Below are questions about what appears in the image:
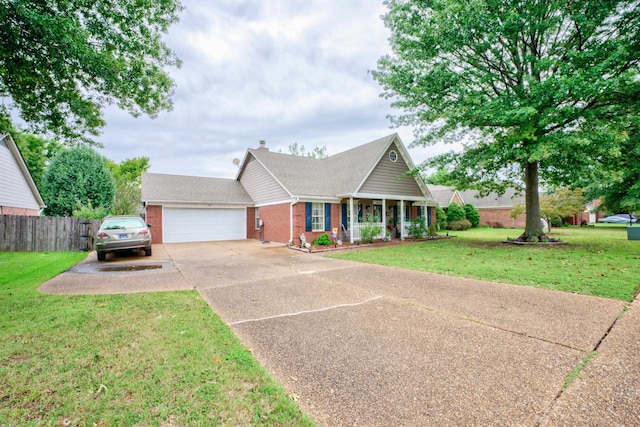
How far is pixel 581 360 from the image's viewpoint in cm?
313

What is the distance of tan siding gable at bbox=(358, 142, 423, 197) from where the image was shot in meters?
16.6

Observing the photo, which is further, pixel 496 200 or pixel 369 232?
pixel 496 200

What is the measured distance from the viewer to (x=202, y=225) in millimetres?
18531

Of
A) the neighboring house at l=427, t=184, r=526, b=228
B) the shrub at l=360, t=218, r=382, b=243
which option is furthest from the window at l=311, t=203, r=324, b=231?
the neighboring house at l=427, t=184, r=526, b=228

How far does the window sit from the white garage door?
21.3ft

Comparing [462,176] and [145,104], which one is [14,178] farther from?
[462,176]

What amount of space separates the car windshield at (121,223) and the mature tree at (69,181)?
33.1 ft

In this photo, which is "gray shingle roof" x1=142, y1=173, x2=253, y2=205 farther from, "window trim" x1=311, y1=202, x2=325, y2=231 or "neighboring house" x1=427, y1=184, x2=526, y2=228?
"neighboring house" x1=427, y1=184, x2=526, y2=228

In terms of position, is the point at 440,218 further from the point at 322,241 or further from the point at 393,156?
the point at 322,241

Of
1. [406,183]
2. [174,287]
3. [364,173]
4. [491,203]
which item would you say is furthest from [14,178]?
[491,203]

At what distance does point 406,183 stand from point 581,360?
625 inches

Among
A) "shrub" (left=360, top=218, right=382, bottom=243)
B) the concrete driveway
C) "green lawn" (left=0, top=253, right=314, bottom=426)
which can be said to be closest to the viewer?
"green lawn" (left=0, top=253, right=314, bottom=426)

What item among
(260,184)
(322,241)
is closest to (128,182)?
(260,184)

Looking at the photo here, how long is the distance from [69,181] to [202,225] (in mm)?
9689
